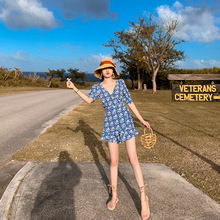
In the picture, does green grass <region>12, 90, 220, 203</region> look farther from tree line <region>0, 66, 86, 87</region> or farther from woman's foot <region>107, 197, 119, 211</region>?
tree line <region>0, 66, 86, 87</region>

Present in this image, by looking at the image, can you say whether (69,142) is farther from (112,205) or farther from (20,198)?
(112,205)

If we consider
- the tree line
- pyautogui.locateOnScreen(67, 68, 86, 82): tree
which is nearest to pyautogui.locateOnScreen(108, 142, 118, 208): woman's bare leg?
the tree line

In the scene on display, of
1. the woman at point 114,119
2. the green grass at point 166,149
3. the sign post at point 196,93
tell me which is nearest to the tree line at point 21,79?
the sign post at point 196,93

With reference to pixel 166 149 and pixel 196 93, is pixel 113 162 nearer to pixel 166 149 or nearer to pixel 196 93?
pixel 166 149

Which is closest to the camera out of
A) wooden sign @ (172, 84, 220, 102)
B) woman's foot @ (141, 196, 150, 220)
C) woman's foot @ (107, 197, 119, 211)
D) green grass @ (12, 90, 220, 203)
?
woman's foot @ (141, 196, 150, 220)

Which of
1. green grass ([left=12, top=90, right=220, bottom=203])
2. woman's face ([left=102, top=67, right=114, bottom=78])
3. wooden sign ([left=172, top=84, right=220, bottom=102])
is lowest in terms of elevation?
green grass ([left=12, top=90, right=220, bottom=203])

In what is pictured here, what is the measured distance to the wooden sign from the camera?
52.4 feet

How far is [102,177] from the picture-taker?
361cm

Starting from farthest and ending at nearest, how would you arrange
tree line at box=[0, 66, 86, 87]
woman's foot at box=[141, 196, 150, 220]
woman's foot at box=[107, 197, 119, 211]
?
1. tree line at box=[0, 66, 86, 87]
2. woman's foot at box=[107, 197, 119, 211]
3. woman's foot at box=[141, 196, 150, 220]

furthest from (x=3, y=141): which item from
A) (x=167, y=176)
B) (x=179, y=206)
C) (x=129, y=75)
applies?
(x=129, y=75)

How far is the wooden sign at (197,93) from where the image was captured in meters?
16.0

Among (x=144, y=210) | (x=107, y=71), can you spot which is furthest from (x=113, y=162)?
(x=107, y=71)

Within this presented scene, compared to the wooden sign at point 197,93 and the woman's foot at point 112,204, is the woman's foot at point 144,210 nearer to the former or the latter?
the woman's foot at point 112,204

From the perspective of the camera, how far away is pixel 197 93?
1600cm
